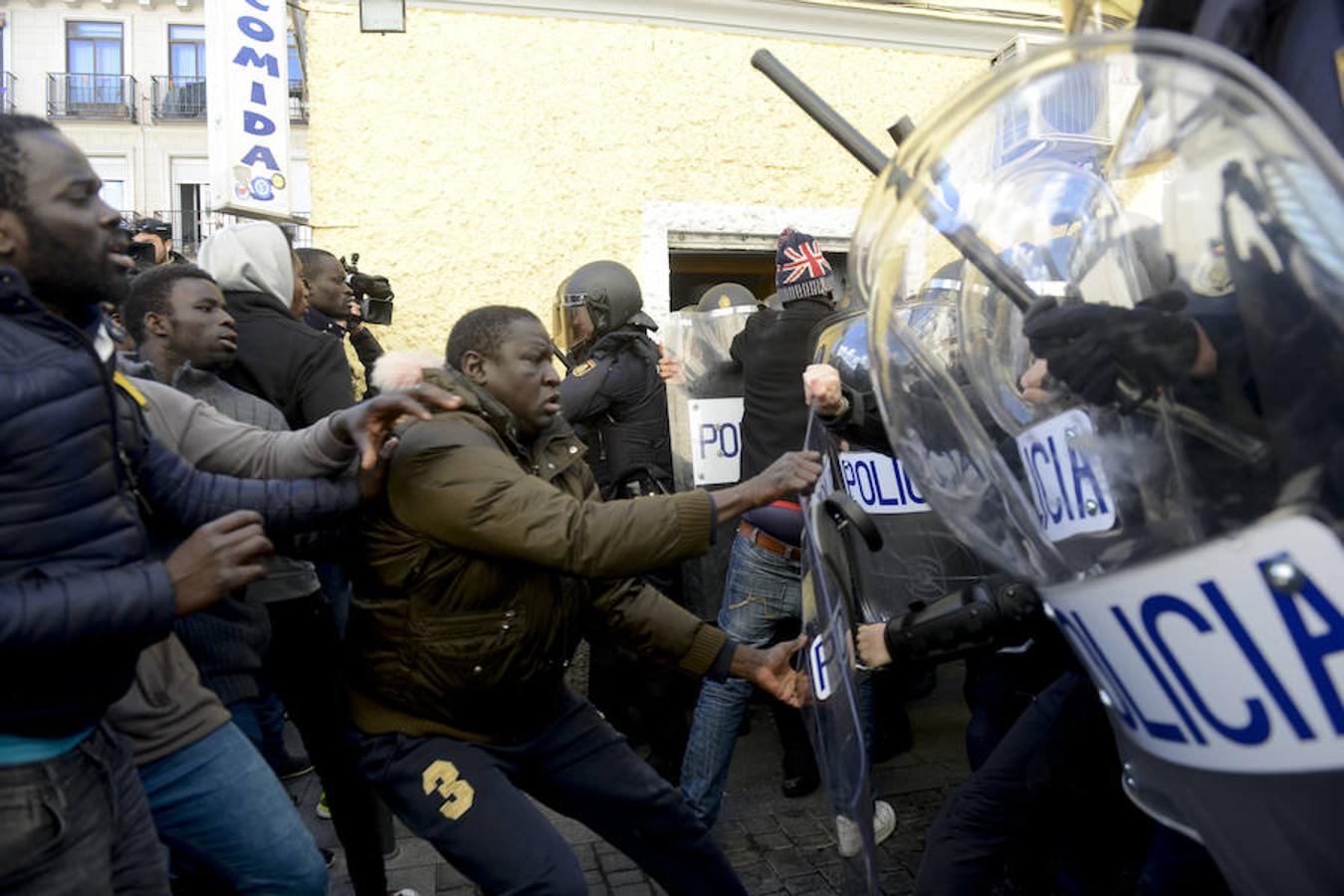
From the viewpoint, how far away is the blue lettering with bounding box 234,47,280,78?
569 cm

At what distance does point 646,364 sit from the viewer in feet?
15.5

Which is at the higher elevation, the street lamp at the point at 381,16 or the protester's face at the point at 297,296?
the street lamp at the point at 381,16

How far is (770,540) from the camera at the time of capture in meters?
3.85

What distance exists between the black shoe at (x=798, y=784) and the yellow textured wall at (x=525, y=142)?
3.33m

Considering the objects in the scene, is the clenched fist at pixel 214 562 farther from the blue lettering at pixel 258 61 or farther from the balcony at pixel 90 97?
the balcony at pixel 90 97

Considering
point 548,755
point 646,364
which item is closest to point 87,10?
point 646,364

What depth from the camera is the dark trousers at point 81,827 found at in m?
1.57

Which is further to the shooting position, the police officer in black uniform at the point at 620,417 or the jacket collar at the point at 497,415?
the police officer in black uniform at the point at 620,417

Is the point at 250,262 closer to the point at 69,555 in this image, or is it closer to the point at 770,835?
the point at 69,555

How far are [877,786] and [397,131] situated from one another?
4.34m

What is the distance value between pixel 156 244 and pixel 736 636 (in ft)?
10.8

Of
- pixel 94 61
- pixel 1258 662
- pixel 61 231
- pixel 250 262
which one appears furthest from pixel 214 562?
pixel 94 61

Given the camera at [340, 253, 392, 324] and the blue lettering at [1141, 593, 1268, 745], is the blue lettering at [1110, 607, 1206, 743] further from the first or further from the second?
the camera at [340, 253, 392, 324]

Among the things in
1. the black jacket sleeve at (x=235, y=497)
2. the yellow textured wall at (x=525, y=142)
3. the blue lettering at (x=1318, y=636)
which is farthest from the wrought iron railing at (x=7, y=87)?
the blue lettering at (x=1318, y=636)
